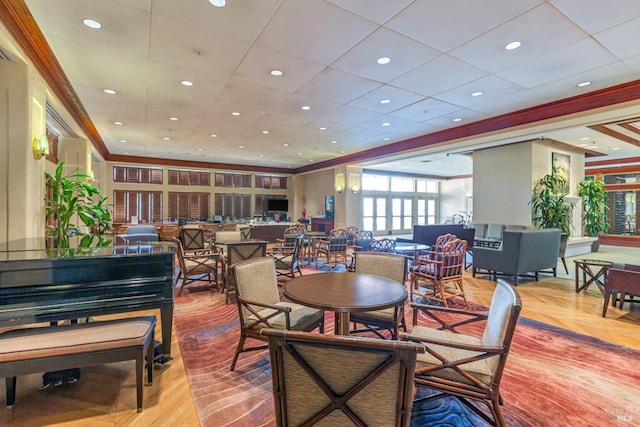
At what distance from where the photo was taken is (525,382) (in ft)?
7.75

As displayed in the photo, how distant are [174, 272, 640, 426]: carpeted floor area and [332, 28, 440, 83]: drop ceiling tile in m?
3.14

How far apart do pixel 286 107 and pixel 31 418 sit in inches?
187

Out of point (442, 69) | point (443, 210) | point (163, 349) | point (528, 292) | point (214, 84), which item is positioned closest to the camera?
point (163, 349)

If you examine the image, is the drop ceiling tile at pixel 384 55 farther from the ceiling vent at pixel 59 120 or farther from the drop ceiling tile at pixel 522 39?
the ceiling vent at pixel 59 120

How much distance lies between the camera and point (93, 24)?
287 cm

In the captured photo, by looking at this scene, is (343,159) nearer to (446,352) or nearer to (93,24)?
(93,24)

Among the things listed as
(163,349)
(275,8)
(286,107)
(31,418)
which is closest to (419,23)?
(275,8)

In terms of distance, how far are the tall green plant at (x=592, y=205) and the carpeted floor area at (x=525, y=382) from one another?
679cm

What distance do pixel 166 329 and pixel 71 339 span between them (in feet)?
2.11

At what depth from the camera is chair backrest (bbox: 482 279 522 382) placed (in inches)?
63.2

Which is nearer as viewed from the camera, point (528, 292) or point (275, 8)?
point (275, 8)

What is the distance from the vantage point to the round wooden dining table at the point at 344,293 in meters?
1.99

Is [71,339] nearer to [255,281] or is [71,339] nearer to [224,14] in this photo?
[255,281]

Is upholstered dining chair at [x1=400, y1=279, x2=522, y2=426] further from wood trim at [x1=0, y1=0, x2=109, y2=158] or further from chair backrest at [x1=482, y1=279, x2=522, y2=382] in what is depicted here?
wood trim at [x1=0, y1=0, x2=109, y2=158]
